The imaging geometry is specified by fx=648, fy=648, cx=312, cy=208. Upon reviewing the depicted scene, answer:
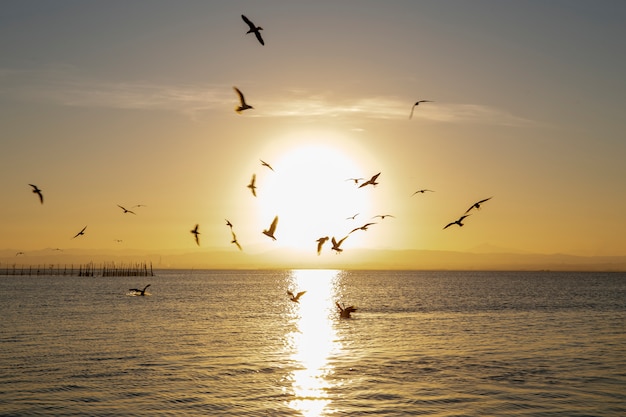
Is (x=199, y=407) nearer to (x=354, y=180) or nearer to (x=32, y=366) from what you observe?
(x=354, y=180)

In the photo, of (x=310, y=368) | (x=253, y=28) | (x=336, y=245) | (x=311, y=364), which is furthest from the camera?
(x=311, y=364)

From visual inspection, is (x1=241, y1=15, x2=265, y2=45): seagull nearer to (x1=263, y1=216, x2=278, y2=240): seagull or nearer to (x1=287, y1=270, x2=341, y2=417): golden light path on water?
(x1=263, y1=216, x2=278, y2=240): seagull

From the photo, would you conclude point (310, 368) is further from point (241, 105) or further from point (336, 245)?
point (241, 105)

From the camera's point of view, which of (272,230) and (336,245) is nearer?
(272,230)

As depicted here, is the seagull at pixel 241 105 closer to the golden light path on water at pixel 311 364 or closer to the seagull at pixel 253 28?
the seagull at pixel 253 28

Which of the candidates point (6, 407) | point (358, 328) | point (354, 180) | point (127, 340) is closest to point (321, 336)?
point (358, 328)

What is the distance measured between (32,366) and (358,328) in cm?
3520

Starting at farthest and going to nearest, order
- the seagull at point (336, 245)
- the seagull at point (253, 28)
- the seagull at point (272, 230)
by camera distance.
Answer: the seagull at point (336, 245) < the seagull at point (272, 230) < the seagull at point (253, 28)

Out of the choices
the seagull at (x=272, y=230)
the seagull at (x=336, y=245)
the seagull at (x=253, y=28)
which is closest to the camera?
the seagull at (x=253, y=28)

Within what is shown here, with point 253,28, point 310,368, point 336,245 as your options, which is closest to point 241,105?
point 253,28

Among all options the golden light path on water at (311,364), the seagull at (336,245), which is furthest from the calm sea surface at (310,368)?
the seagull at (336,245)

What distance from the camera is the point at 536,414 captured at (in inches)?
1093

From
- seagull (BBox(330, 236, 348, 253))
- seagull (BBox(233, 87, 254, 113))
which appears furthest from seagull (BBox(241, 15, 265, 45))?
seagull (BBox(330, 236, 348, 253))

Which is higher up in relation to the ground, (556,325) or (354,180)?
(354,180)
